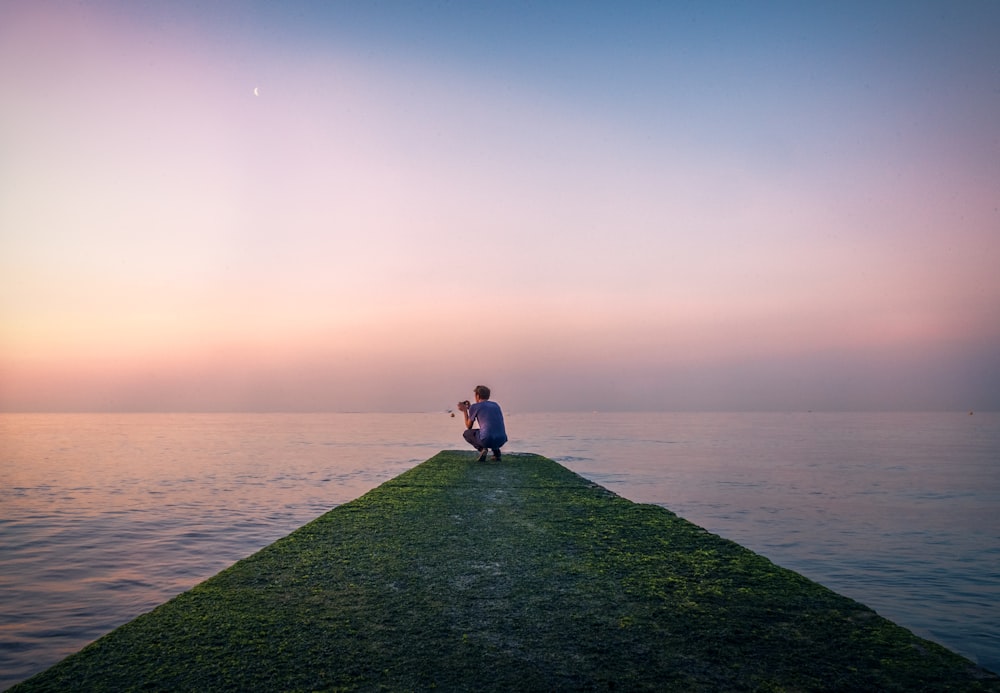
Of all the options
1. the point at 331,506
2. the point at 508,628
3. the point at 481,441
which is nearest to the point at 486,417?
the point at 481,441

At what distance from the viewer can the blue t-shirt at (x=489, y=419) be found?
15.6 metres

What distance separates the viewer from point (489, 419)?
15.7 metres

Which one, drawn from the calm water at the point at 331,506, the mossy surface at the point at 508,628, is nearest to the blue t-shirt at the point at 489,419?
the calm water at the point at 331,506

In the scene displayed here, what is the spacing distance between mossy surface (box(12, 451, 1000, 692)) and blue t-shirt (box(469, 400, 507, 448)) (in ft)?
28.5

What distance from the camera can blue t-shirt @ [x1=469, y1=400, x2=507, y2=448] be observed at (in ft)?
51.1

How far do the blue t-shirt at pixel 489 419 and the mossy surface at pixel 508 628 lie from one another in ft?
28.5

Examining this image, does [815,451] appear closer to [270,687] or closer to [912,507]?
[912,507]

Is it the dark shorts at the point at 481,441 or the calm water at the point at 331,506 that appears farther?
the dark shorts at the point at 481,441

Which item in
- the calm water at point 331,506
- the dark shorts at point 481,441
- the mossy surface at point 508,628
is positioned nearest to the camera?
the mossy surface at point 508,628

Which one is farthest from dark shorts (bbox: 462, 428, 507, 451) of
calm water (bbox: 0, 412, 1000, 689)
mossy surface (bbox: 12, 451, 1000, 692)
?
mossy surface (bbox: 12, 451, 1000, 692)

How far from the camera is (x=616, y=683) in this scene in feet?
10.3

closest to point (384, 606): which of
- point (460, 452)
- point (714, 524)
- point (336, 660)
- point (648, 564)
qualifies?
point (336, 660)

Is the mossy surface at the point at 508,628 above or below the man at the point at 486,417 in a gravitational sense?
below

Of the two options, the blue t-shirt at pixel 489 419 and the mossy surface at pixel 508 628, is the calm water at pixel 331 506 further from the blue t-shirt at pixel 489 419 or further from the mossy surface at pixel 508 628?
the blue t-shirt at pixel 489 419
